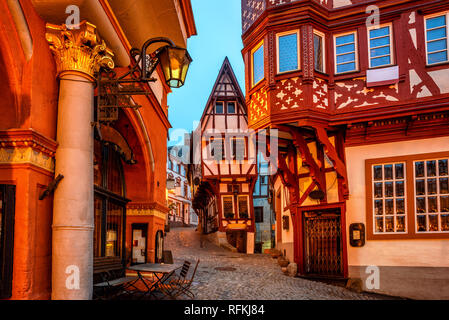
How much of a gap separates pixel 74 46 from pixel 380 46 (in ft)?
28.8

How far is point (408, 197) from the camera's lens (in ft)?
36.2

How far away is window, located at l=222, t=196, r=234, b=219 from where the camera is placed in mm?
26469

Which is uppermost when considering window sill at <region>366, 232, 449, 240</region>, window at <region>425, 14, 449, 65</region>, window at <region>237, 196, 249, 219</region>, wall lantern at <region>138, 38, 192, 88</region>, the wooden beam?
window at <region>425, 14, 449, 65</region>

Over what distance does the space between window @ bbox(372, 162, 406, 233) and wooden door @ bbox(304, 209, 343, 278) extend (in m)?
1.65

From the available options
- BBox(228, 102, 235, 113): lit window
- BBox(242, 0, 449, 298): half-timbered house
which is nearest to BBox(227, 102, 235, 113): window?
BBox(228, 102, 235, 113): lit window

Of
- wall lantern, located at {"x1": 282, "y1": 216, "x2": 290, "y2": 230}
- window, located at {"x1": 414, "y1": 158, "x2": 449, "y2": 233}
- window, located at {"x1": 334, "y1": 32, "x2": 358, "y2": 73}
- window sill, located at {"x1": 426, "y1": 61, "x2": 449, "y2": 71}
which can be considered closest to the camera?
window, located at {"x1": 414, "y1": 158, "x2": 449, "y2": 233}

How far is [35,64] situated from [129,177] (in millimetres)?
6628

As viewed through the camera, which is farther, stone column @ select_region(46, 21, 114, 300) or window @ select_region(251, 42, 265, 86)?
window @ select_region(251, 42, 265, 86)

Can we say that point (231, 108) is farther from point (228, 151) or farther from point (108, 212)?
point (108, 212)

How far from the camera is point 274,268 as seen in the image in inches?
Answer: 597

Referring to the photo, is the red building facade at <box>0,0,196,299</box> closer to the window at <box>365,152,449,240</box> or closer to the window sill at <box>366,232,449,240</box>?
the window at <box>365,152,449,240</box>

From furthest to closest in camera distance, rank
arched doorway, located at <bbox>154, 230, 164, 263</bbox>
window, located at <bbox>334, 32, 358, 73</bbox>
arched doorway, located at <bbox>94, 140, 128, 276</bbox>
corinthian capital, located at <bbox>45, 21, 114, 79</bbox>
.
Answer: arched doorway, located at <bbox>154, 230, 164, 263</bbox> < window, located at <bbox>334, 32, 358, 73</bbox> < arched doorway, located at <bbox>94, 140, 128, 276</bbox> < corinthian capital, located at <bbox>45, 21, 114, 79</bbox>

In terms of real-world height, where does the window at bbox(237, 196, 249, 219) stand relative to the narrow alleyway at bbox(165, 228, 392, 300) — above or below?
above

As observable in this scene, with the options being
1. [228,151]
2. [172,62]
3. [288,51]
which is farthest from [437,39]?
[228,151]
